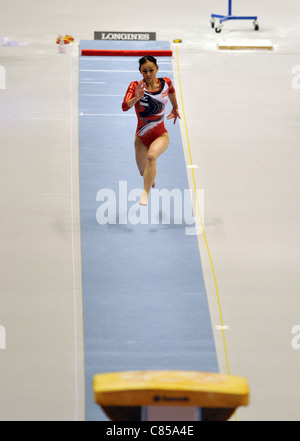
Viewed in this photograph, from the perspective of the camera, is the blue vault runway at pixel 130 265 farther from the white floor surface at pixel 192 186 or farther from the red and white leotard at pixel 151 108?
the red and white leotard at pixel 151 108

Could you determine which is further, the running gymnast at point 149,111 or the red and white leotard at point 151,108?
the red and white leotard at point 151,108

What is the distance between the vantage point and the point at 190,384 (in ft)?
13.0

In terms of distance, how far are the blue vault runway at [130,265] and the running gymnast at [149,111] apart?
0.39m

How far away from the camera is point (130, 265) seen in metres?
7.75

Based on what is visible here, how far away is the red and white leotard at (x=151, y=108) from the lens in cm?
816

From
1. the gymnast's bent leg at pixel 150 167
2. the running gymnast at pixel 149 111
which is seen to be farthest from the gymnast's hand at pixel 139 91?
the gymnast's bent leg at pixel 150 167

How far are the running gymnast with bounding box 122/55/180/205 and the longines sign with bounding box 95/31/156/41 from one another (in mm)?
4448

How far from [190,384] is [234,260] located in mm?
3976

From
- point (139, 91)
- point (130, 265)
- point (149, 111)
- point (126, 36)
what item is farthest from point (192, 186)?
point (126, 36)

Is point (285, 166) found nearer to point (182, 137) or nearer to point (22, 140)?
point (182, 137)

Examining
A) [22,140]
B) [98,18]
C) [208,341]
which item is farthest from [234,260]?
[98,18]

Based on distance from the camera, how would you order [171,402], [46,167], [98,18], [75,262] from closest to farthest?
[171,402], [75,262], [46,167], [98,18]

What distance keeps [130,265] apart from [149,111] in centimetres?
152

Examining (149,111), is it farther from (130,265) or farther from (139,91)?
(130,265)
